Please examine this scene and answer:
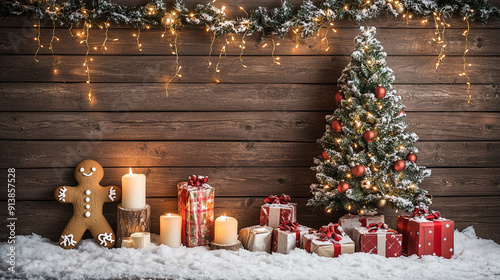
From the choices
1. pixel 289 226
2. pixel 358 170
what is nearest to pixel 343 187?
pixel 358 170

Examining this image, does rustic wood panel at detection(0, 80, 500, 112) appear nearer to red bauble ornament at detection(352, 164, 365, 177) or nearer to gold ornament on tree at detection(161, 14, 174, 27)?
gold ornament on tree at detection(161, 14, 174, 27)

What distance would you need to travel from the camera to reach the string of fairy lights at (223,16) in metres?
2.33

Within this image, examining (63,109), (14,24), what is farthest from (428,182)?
(14,24)

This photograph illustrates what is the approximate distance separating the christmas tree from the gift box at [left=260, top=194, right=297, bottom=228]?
0.13 meters

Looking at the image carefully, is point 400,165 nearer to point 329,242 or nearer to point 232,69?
point 329,242

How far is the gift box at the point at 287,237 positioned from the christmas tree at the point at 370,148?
0.18m

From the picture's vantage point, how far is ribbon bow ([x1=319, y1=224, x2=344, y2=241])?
2.14 m

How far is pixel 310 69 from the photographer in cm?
252

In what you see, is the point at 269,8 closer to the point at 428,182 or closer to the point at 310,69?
the point at 310,69

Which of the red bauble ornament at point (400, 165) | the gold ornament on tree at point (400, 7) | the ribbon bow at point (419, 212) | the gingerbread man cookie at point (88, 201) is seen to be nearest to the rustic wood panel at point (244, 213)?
the gingerbread man cookie at point (88, 201)

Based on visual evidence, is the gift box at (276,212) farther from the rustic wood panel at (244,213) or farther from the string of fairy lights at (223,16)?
the string of fairy lights at (223,16)

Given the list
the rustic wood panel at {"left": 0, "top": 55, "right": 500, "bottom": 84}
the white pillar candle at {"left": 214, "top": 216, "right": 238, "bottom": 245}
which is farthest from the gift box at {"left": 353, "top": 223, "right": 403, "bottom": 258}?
the rustic wood panel at {"left": 0, "top": 55, "right": 500, "bottom": 84}

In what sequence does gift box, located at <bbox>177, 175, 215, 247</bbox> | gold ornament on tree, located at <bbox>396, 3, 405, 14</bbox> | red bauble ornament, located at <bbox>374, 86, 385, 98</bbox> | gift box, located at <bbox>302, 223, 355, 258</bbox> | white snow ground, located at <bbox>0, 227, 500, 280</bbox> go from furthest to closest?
gold ornament on tree, located at <bbox>396, 3, 405, 14</bbox> → gift box, located at <bbox>177, 175, 215, 247</bbox> → red bauble ornament, located at <bbox>374, 86, 385, 98</bbox> → gift box, located at <bbox>302, 223, 355, 258</bbox> → white snow ground, located at <bbox>0, 227, 500, 280</bbox>

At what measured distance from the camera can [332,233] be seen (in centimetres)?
215
